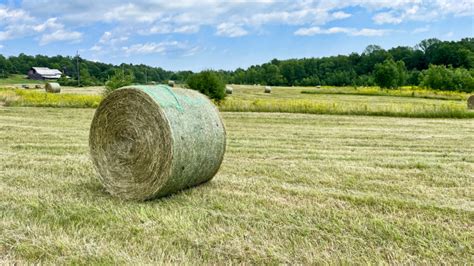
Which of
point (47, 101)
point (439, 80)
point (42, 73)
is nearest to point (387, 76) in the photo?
point (439, 80)

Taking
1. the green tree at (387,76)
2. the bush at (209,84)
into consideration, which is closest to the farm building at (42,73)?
the green tree at (387,76)

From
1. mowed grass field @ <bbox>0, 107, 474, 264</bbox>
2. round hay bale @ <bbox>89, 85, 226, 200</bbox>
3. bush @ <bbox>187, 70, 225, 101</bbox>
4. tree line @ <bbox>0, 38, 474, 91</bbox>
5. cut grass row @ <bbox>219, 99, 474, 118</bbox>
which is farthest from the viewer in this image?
tree line @ <bbox>0, 38, 474, 91</bbox>

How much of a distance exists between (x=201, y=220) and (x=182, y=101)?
1909mm

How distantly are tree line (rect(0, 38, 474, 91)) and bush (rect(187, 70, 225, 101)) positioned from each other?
35.3m

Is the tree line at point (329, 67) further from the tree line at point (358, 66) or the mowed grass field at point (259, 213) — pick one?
the mowed grass field at point (259, 213)

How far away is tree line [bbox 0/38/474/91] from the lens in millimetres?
64431

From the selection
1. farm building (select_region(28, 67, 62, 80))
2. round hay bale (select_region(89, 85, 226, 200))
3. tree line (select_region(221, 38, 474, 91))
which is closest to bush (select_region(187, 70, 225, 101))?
round hay bale (select_region(89, 85, 226, 200))

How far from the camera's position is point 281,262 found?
Result: 3.80 metres

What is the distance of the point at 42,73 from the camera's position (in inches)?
3076

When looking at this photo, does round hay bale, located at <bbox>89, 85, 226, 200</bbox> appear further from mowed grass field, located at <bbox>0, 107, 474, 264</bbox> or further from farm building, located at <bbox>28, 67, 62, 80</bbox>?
farm building, located at <bbox>28, 67, 62, 80</bbox>

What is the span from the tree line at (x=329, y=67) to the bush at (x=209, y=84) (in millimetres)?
35284

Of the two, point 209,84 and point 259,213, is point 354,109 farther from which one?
point 259,213

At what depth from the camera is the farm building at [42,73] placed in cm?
7677

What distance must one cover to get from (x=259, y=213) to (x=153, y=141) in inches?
66.7
